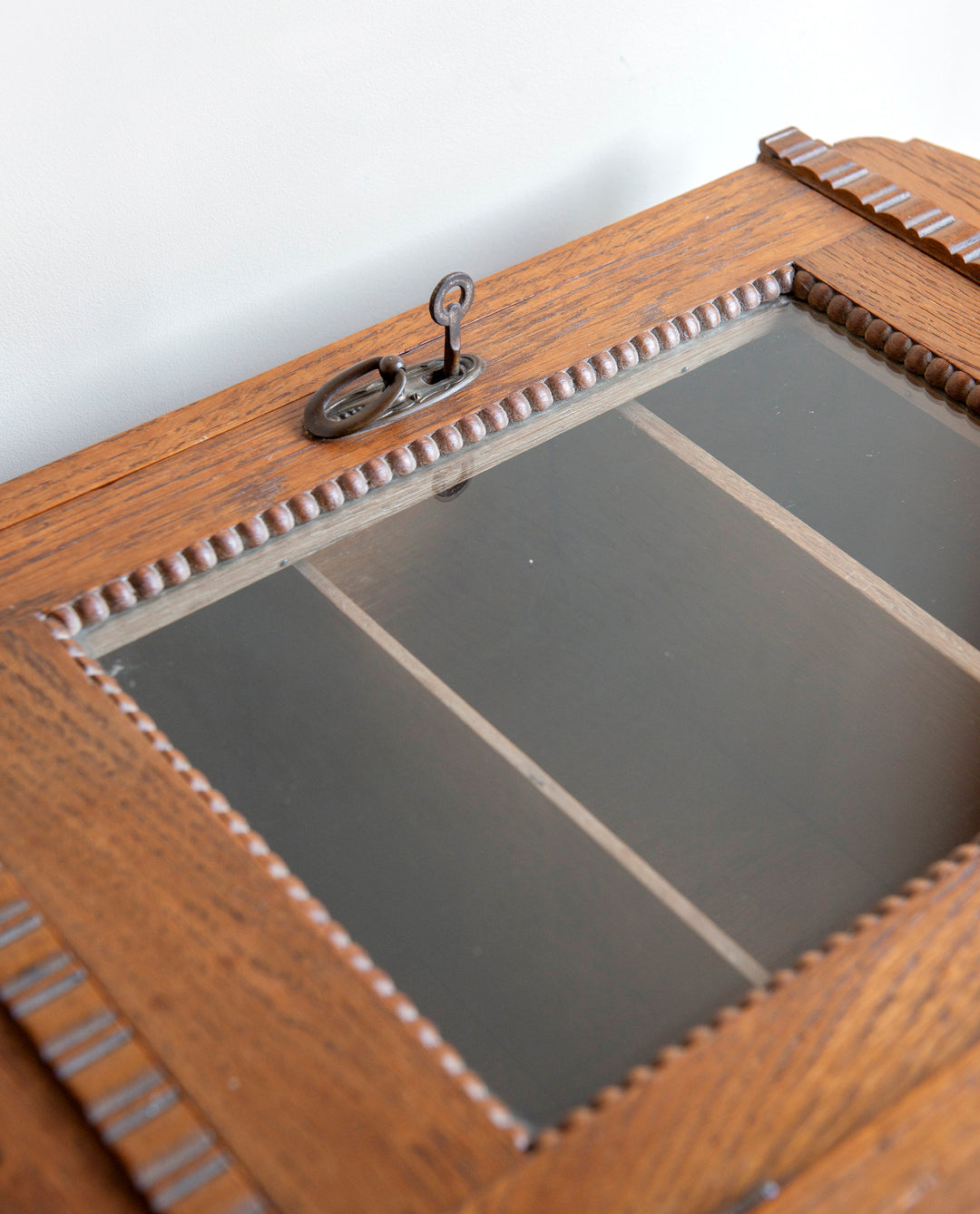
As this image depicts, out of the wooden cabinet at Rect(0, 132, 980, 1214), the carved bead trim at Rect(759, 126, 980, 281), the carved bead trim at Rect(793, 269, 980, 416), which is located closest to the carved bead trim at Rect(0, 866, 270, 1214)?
the wooden cabinet at Rect(0, 132, 980, 1214)

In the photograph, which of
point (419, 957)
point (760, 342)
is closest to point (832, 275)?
point (760, 342)

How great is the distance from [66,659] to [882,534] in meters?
0.48

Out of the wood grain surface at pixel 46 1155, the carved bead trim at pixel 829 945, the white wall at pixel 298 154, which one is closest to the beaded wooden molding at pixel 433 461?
the carved bead trim at pixel 829 945

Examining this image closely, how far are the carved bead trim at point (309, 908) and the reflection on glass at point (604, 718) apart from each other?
10 mm

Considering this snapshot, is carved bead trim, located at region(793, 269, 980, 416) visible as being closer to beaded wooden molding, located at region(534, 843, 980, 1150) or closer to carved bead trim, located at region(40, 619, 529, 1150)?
beaded wooden molding, located at region(534, 843, 980, 1150)

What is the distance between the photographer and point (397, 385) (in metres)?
0.76

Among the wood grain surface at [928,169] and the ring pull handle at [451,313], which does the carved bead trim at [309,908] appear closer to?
the ring pull handle at [451,313]

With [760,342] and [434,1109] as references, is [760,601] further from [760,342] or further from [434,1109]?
[434,1109]

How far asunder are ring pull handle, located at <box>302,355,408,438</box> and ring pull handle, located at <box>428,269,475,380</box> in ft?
0.11

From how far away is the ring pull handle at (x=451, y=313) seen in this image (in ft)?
2.44

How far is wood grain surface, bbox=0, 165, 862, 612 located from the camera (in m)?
0.69

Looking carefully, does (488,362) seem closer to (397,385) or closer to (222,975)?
(397,385)

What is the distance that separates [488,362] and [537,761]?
0.97 ft

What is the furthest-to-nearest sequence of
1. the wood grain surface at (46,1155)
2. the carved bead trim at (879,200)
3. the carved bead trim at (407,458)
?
1. the carved bead trim at (879,200)
2. the carved bead trim at (407,458)
3. the wood grain surface at (46,1155)
